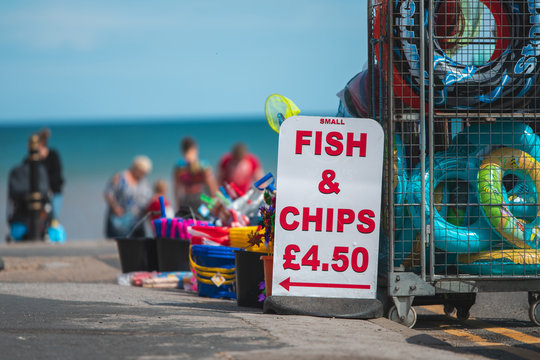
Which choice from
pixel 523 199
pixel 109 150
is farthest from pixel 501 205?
pixel 109 150

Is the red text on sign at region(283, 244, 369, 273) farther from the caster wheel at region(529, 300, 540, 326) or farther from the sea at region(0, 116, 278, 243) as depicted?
the sea at region(0, 116, 278, 243)

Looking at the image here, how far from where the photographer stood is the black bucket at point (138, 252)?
35.8 feet

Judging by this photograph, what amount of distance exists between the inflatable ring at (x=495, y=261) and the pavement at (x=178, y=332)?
849mm

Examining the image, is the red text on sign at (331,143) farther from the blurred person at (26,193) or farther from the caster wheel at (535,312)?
the blurred person at (26,193)

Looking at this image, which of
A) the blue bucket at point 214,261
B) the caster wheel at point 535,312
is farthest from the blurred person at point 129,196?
the caster wheel at point 535,312

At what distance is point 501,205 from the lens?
7547mm

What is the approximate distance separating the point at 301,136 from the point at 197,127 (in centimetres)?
8967

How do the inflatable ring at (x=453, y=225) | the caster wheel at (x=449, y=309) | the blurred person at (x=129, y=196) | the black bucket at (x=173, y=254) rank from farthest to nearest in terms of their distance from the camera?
1. the blurred person at (x=129, y=196)
2. the black bucket at (x=173, y=254)
3. the caster wheel at (x=449, y=309)
4. the inflatable ring at (x=453, y=225)

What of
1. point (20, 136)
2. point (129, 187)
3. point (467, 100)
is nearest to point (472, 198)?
point (467, 100)

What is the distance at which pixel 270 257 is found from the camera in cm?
755

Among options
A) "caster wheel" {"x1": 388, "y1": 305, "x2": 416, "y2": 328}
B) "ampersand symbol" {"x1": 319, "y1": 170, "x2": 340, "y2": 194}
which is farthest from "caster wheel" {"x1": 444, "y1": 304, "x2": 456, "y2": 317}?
"ampersand symbol" {"x1": 319, "y1": 170, "x2": 340, "y2": 194}

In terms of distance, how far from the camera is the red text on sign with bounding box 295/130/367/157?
739cm

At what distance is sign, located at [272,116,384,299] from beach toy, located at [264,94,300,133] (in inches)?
26.5

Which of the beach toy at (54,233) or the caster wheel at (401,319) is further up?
the beach toy at (54,233)
